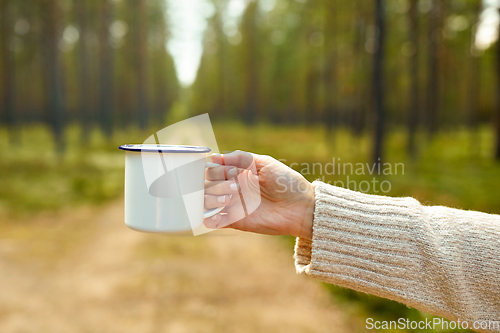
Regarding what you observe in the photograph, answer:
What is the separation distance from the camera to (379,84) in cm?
899

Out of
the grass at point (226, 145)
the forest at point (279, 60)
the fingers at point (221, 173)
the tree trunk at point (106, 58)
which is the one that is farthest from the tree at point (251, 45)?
the fingers at point (221, 173)

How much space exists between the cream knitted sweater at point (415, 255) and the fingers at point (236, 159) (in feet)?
1.04

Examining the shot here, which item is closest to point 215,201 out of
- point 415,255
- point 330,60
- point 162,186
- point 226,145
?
point 162,186

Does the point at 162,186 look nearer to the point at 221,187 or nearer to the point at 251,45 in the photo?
the point at 221,187

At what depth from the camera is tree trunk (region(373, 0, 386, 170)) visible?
8.73 meters

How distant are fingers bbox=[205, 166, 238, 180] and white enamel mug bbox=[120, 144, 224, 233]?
21 centimetres

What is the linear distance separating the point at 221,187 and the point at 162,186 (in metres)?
0.32

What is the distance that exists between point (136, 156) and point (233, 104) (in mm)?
33300

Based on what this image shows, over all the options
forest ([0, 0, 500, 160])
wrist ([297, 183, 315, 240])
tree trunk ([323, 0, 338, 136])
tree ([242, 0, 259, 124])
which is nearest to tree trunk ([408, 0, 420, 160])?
forest ([0, 0, 500, 160])

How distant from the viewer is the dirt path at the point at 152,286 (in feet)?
11.4

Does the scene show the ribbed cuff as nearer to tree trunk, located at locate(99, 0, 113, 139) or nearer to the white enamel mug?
the white enamel mug

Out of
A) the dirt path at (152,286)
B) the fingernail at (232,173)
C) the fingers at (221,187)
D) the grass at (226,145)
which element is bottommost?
the dirt path at (152,286)

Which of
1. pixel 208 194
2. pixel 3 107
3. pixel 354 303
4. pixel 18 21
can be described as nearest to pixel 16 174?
pixel 354 303

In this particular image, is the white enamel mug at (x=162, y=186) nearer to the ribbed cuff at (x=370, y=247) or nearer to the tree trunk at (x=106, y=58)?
the ribbed cuff at (x=370, y=247)
